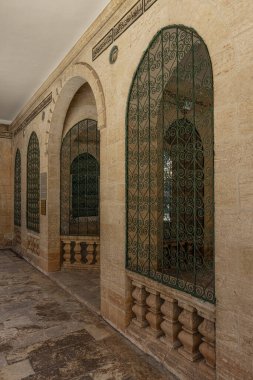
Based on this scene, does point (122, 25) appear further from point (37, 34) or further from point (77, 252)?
point (77, 252)

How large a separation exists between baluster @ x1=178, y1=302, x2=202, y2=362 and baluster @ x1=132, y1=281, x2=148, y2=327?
695mm

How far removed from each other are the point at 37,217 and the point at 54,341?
466cm

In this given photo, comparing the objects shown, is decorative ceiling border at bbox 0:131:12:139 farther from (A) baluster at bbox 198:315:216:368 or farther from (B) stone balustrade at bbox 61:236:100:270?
(A) baluster at bbox 198:315:216:368

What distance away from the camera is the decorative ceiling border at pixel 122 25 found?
12.1 ft

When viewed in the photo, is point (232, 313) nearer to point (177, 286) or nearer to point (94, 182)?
point (177, 286)

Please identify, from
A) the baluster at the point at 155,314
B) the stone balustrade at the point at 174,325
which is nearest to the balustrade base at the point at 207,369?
the stone balustrade at the point at 174,325

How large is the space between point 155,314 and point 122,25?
371 cm

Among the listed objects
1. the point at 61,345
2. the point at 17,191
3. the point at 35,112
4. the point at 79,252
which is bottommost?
the point at 61,345

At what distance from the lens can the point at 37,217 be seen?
798cm

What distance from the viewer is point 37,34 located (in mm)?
5055

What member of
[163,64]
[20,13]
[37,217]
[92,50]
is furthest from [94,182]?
[163,64]

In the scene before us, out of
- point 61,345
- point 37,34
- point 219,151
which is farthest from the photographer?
point 37,34

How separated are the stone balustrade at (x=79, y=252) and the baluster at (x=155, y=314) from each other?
3.45m

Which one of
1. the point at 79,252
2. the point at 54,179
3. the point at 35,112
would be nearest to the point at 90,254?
the point at 79,252
